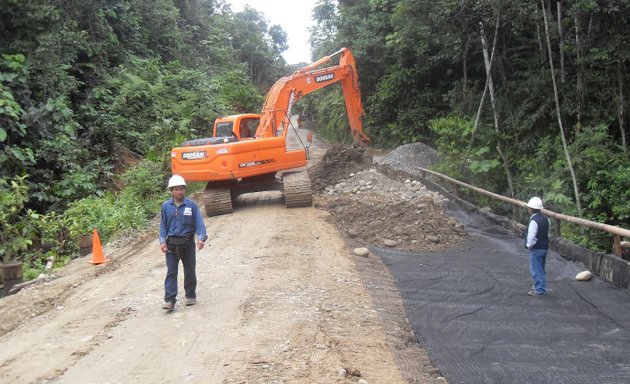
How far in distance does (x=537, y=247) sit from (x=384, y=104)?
2046 centimetres

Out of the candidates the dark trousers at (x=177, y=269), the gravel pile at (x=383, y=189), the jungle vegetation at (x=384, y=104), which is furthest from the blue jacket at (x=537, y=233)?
the gravel pile at (x=383, y=189)

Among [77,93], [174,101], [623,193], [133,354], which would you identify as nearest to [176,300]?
[133,354]

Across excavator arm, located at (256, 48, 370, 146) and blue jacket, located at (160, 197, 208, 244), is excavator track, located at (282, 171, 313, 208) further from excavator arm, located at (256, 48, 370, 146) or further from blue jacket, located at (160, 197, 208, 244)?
blue jacket, located at (160, 197, 208, 244)

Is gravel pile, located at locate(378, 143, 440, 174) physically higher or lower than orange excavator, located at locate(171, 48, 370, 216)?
lower

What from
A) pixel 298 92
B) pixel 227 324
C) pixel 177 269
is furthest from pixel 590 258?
pixel 298 92

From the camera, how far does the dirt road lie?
4.83m

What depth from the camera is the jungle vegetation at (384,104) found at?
12.4m

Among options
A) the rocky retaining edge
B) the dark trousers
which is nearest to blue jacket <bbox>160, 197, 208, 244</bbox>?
the dark trousers

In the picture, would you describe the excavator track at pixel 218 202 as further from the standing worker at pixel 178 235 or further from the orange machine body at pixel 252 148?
the standing worker at pixel 178 235

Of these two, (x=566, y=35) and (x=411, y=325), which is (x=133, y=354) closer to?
(x=411, y=325)

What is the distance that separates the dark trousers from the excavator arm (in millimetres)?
7205

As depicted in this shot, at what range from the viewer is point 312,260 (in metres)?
8.76

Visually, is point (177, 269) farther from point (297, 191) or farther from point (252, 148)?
point (297, 191)

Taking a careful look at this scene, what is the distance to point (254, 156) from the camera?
1282 centimetres
